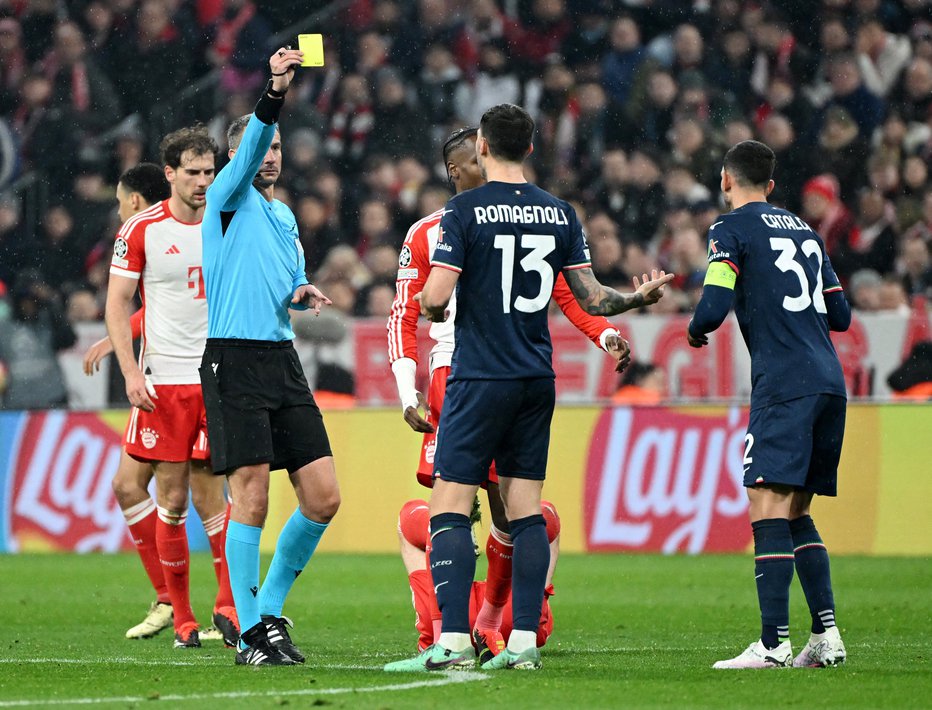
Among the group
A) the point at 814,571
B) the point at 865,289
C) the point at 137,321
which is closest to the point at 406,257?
the point at 814,571

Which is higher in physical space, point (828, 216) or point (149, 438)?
point (828, 216)

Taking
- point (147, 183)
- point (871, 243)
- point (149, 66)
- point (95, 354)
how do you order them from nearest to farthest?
point (95, 354) < point (147, 183) < point (871, 243) < point (149, 66)

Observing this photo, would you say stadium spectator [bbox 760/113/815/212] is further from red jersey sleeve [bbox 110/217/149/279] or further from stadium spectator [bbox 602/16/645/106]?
red jersey sleeve [bbox 110/217/149/279]

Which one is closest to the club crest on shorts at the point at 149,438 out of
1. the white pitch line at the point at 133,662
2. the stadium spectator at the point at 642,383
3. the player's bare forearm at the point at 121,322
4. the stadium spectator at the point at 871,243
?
the player's bare forearm at the point at 121,322

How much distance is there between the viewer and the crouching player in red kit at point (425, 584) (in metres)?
6.34

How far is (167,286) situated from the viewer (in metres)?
7.33

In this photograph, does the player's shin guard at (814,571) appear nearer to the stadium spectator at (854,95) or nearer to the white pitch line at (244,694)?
the white pitch line at (244,694)

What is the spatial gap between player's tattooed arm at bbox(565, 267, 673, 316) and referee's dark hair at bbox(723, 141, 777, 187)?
2.23 feet

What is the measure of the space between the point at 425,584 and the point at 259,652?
798mm

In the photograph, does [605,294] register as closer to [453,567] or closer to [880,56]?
[453,567]

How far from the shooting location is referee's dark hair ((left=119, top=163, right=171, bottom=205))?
800 cm

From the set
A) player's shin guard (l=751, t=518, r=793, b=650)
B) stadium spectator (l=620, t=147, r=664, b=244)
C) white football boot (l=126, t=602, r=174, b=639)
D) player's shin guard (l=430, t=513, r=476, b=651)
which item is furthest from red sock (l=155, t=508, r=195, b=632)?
stadium spectator (l=620, t=147, r=664, b=244)

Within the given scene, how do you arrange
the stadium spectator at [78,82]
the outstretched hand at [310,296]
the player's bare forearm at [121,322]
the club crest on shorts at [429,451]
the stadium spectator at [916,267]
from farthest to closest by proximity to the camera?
1. the stadium spectator at [78,82]
2. the stadium spectator at [916,267]
3. the player's bare forearm at [121,322]
4. the club crest on shorts at [429,451]
5. the outstretched hand at [310,296]

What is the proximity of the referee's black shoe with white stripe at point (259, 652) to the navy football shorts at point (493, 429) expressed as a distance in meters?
0.97
